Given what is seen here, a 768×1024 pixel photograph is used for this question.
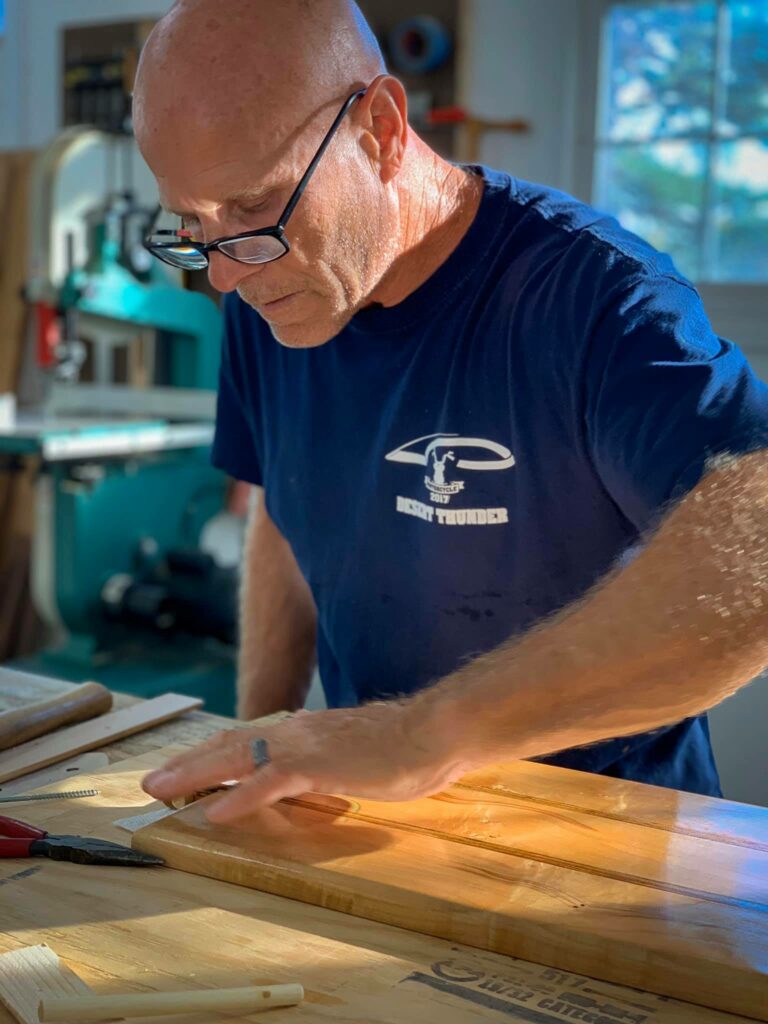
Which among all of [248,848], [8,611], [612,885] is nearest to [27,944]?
[248,848]

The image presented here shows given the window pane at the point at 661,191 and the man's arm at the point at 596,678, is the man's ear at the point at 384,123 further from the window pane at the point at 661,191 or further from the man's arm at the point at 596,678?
the window pane at the point at 661,191

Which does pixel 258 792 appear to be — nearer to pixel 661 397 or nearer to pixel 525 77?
pixel 661 397

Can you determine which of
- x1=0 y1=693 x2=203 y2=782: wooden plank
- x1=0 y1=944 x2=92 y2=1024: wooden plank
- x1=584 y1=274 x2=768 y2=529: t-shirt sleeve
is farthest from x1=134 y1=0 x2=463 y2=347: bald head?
x1=0 y1=944 x2=92 y2=1024: wooden plank

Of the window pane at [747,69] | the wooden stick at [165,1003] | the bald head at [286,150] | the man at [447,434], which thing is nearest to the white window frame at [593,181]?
the window pane at [747,69]

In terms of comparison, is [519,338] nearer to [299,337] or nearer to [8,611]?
[299,337]

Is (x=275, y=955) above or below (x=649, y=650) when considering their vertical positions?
below

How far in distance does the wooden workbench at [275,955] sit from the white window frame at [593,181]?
3340 mm

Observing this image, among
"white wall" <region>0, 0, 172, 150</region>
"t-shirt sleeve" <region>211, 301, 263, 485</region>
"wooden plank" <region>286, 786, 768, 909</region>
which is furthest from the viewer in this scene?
"white wall" <region>0, 0, 172, 150</region>

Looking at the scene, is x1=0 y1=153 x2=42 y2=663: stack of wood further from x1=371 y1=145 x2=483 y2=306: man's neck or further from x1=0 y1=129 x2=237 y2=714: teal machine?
x1=371 y1=145 x2=483 y2=306: man's neck

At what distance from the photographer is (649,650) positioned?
1.07 metres

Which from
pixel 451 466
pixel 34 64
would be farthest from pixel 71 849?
pixel 34 64

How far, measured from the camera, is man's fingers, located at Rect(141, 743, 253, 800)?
1.16m

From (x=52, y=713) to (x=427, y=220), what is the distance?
788 mm

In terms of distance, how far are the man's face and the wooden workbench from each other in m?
0.70
